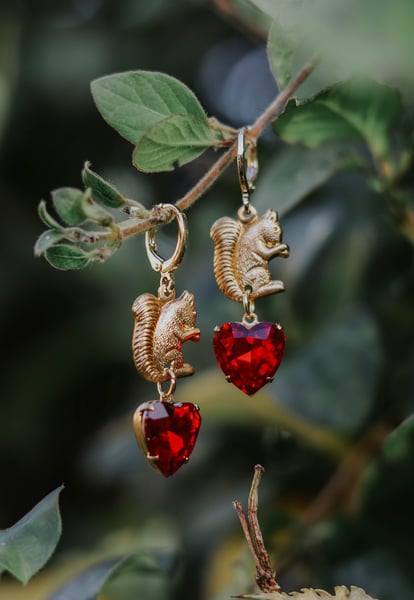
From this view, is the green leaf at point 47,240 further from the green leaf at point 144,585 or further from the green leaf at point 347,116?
the green leaf at point 144,585

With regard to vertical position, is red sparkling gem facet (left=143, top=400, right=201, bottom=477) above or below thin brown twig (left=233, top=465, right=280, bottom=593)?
below

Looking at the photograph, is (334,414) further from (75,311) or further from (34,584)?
(75,311)

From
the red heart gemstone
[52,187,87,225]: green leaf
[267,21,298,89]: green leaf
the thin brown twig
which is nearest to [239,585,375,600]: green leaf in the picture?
the thin brown twig

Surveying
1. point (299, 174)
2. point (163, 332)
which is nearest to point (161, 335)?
point (163, 332)

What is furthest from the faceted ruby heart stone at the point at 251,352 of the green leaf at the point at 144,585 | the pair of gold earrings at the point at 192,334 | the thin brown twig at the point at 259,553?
the green leaf at the point at 144,585

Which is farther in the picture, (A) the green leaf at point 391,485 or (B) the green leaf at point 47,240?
(A) the green leaf at point 391,485

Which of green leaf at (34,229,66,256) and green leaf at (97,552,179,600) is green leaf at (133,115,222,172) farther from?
green leaf at (97,552,179,600)

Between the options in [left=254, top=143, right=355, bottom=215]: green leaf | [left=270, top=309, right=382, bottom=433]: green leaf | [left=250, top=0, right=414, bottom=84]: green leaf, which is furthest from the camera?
[left=270, top=309, right=382, bottom=433]: green leaf
